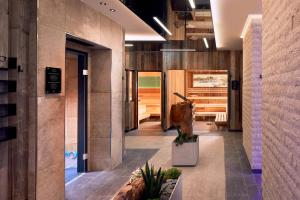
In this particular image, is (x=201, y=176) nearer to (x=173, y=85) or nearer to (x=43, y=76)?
(x=43, y=76)

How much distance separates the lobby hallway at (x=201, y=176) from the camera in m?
5.46

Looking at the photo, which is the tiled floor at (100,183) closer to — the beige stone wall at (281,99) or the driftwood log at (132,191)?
the driftwood log at (132,191)

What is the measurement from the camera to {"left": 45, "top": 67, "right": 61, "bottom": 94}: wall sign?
440cm

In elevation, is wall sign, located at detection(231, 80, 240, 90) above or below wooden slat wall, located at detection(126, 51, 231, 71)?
below

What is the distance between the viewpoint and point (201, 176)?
654cm

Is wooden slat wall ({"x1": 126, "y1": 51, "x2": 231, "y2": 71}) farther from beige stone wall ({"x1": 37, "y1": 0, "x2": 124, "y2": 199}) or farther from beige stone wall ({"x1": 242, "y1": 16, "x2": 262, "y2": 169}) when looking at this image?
beige stone wall ({"x1": 37, "y1": 0, "x2": 124, "y2": 199})

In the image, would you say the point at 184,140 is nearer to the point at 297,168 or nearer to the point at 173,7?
the point at 297,168

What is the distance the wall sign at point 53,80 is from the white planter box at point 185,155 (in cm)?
331

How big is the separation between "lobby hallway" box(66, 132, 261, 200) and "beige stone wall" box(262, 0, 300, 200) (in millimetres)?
1873

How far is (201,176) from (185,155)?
873 millimetres

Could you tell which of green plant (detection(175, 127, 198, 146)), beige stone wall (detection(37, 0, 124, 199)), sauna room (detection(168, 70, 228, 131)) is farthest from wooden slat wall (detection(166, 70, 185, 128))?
beige stone wall (detection(37, 0, 124, 199))

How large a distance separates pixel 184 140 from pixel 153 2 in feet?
10.2

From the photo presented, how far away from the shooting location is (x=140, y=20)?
24.1 ft

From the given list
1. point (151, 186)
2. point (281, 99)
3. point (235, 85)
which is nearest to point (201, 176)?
point (151, 186)
